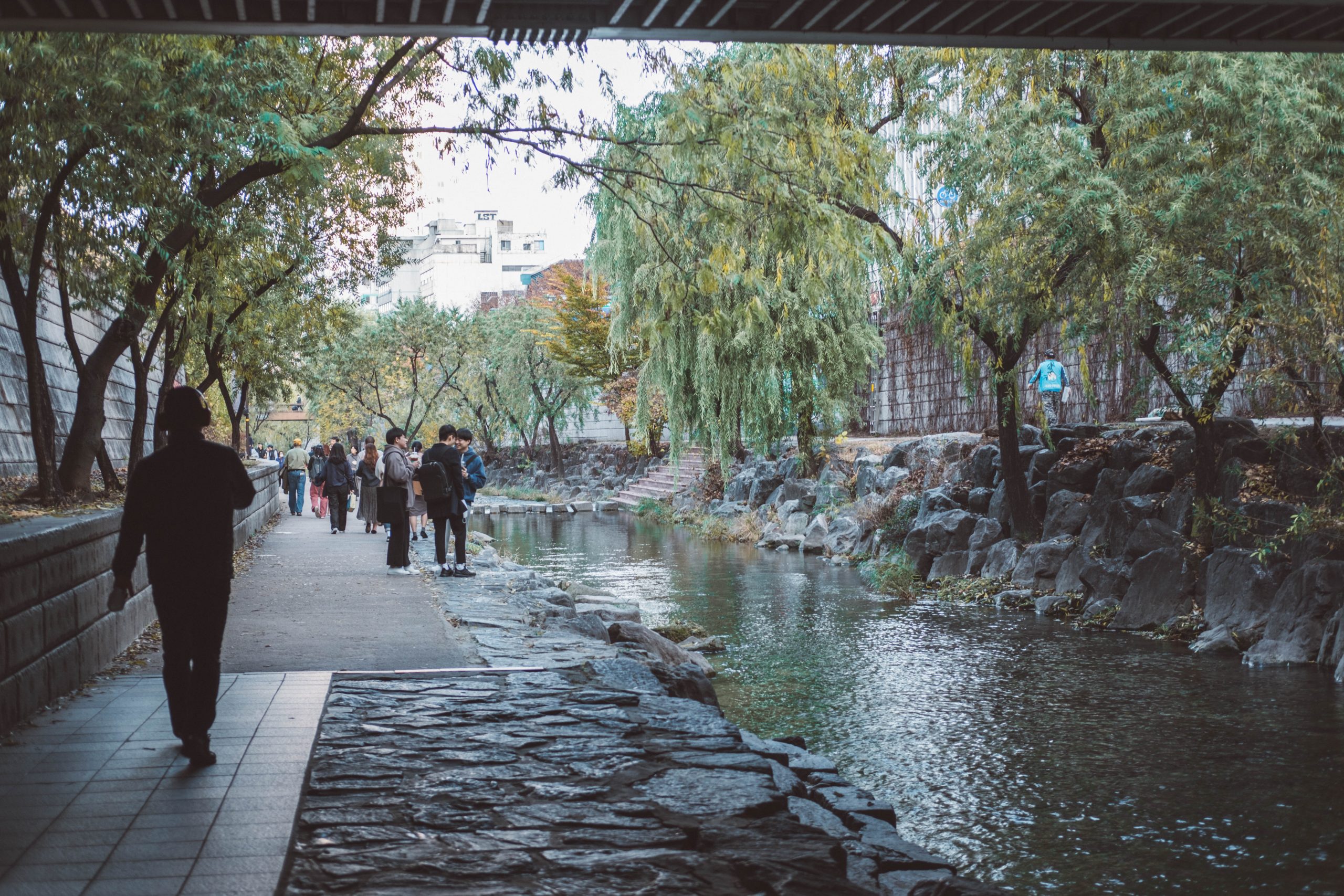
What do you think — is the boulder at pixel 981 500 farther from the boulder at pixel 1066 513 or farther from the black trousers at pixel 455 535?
the black trousers at pixel 455 535

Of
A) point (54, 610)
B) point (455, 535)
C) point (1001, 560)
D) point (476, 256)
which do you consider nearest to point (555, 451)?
point (1001, 560)

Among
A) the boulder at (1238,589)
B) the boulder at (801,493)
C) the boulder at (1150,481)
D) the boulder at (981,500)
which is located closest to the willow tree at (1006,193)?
the boulder at (1150,481)

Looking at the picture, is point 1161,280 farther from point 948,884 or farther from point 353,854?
point 353,854

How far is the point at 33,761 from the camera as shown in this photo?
17.9 ft

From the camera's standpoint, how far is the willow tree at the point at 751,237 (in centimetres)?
831

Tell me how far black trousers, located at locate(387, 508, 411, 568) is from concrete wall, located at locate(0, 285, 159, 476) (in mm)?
4092

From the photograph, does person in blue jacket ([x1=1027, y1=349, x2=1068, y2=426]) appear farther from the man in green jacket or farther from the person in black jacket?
the man in green jacket

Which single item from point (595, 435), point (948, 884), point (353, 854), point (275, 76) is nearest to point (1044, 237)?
point (275, 76)

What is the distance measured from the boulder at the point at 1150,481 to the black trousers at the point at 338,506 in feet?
44.0

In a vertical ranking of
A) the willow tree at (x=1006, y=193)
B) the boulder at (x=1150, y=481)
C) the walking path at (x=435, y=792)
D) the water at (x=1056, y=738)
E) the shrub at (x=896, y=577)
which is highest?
the willow tree at (x=1006, y=193)

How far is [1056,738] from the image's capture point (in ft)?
29.2

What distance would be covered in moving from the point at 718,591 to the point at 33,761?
1226cm

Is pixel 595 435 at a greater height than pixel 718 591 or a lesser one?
greater

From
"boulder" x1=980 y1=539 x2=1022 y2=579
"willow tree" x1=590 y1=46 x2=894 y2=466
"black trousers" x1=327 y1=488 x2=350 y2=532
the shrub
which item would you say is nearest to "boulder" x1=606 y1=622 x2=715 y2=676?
"willow tree" x1=590 y1=46 x2=894 y2=466
